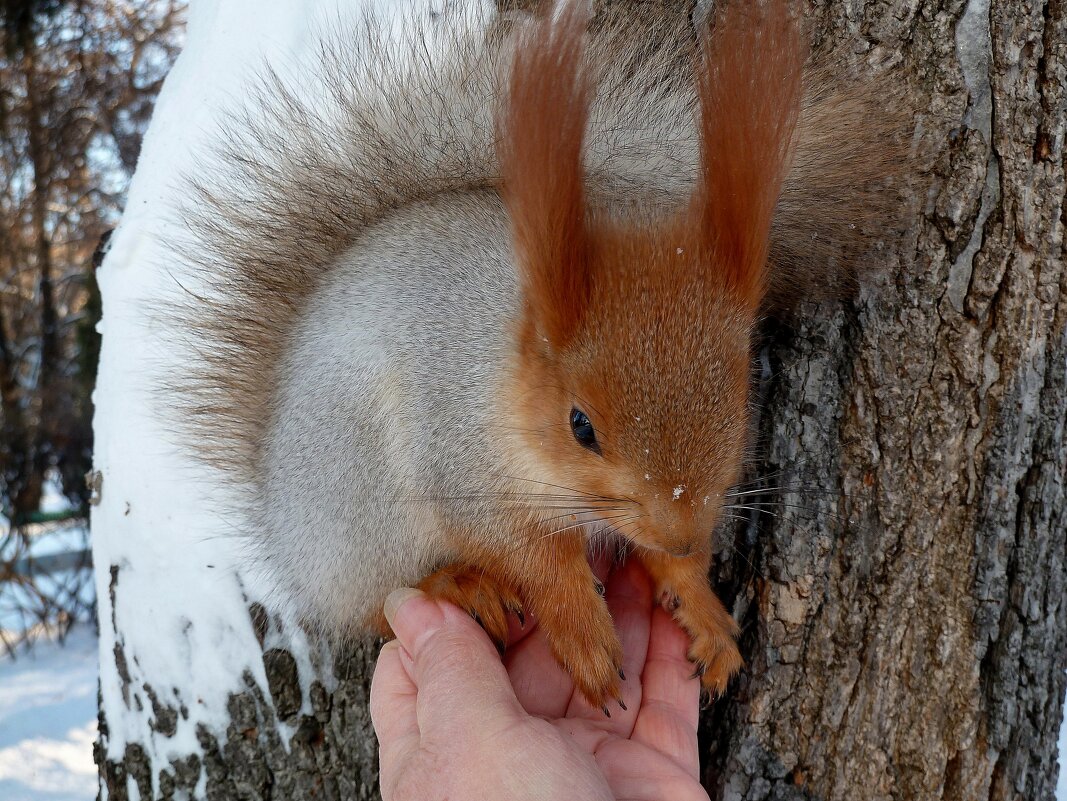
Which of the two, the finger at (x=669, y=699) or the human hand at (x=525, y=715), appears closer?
the human hand at (x=525, y=715)

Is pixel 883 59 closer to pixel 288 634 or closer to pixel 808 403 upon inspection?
pixel 808 403

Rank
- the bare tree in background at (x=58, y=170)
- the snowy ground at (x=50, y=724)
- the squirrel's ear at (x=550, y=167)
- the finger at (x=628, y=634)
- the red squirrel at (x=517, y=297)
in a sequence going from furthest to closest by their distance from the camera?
the bare tree in background at (x=58, y=170) < the snowy ground at (x=50, y=724) < the finger at (x=628, y=634) < the red squirrel at (x=517, y=297) < the squirrel's ear at (x=550, y=167)

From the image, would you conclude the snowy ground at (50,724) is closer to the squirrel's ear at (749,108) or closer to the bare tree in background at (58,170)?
the bare tree in background at (58,170)

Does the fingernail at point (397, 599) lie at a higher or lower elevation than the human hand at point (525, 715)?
higher

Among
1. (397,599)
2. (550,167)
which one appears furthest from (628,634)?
(550,167)

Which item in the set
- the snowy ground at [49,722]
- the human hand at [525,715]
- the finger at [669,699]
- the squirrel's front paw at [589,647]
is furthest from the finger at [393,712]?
the snowy ground at [49,722]

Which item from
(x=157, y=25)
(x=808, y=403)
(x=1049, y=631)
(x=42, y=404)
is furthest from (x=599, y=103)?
(x=42, y=404)

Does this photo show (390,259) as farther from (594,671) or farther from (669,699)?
(669,699)

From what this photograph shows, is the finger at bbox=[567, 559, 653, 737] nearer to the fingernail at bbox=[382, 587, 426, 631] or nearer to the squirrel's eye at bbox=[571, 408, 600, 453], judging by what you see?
the fingernail at bbox=[382, 587, 426, 631]
